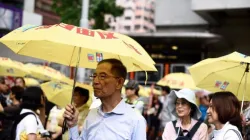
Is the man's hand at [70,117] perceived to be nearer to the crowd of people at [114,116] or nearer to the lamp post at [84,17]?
the crowd of people at [114,116]

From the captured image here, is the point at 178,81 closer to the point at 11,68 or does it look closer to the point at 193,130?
the point at 11,68

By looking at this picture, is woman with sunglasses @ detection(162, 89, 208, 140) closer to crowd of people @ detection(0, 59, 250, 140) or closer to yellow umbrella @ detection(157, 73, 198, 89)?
crowd of people @ detection(0, 59, 250, 140)

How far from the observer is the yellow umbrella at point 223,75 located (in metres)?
5.98

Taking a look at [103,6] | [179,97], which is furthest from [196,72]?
[103,6]

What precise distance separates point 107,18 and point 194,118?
19110 mm

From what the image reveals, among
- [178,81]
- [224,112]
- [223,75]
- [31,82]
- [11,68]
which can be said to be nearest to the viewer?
[224,112]

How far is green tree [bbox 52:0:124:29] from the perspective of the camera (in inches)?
809

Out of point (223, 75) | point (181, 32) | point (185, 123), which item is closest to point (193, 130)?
point (185, 123)

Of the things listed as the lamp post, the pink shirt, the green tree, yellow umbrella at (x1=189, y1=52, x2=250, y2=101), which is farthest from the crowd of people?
the green tree

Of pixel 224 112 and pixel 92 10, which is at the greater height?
pixel 92 10

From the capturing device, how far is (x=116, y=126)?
11.3ft

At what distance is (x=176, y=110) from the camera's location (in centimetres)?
561

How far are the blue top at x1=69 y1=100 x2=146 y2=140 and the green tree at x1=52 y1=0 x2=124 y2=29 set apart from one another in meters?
17.1

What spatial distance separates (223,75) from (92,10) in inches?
587
